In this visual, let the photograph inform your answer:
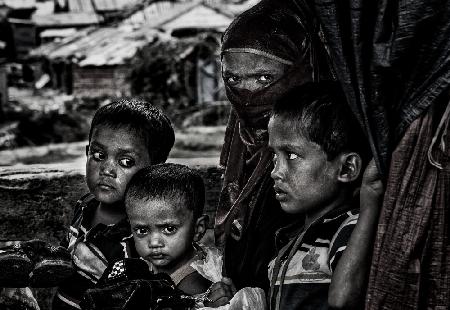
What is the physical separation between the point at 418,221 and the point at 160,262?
4.40 feet

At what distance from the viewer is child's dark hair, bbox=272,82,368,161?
238 centimetres

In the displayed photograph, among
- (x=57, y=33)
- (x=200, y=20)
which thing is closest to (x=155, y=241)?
(x=200, y=20)

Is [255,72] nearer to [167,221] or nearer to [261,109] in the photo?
[261,109]

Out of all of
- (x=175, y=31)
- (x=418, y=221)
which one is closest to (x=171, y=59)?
(x=175, y=31)

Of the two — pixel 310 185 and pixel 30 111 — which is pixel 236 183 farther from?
pixel 30 111

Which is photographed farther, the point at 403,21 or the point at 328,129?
the point at 328,129

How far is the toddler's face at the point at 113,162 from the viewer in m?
3.28

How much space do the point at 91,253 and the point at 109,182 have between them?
352mm

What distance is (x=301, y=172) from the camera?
2.39 metres

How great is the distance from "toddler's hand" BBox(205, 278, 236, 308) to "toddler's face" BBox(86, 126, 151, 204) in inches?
30.0

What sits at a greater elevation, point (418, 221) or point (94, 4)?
point (418, 221)

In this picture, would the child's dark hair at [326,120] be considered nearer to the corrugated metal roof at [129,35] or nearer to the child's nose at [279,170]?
the child's nose at [279,170]

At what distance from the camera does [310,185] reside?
2.39 metres

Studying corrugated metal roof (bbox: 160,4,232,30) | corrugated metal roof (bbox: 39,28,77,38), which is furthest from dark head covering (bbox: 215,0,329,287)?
corrugated metal roof (bbox: 39,28,77,38)
